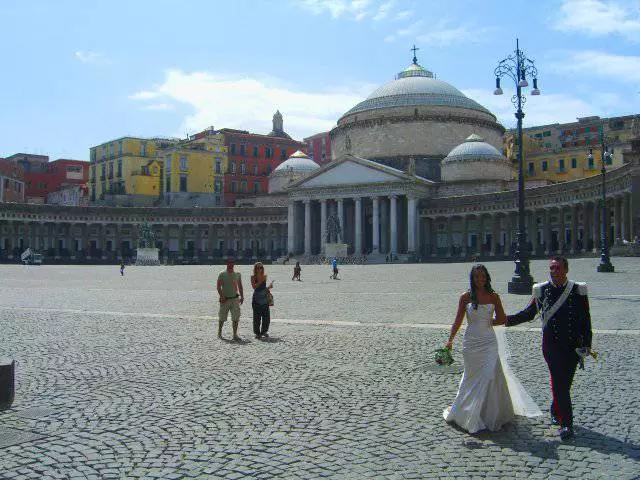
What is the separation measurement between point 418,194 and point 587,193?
21258 millimetres

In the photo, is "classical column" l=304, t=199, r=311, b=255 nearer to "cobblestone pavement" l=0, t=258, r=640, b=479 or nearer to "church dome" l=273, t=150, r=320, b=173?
"church dome" l=273, t=150, r=320, b=173

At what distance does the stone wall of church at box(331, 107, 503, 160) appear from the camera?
8338 cm

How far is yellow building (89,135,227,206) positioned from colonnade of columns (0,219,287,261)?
5.50 meters

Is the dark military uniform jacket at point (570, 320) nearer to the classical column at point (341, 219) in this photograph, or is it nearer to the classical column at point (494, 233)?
the classical column at point (494, 233)

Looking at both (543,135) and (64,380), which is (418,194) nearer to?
(543,135)

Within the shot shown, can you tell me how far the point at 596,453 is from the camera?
637cm

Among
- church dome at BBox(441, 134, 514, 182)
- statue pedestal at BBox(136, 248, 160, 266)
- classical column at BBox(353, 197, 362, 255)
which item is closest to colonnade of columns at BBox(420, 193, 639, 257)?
church dome at BBox(441, 134, 514, 182)

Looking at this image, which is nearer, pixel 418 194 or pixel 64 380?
pixel 64 380

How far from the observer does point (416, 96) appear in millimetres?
85188

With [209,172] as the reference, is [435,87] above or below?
above

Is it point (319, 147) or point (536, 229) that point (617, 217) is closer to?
point (536, 229)

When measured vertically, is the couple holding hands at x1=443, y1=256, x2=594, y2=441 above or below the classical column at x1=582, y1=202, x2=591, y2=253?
below

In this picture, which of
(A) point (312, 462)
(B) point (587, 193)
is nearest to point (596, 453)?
(A) point (312, 462)

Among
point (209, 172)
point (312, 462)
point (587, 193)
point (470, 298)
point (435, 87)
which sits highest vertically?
point (435, 87)
